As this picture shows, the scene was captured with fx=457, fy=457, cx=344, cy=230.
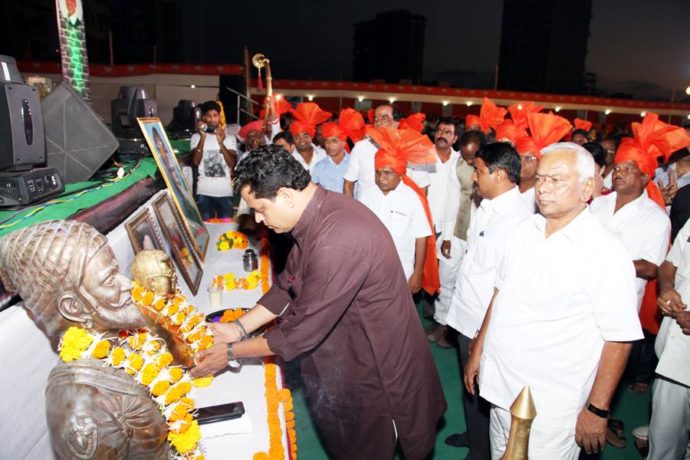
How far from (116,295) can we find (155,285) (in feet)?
3.01

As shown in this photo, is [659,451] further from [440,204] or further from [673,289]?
[440,204]

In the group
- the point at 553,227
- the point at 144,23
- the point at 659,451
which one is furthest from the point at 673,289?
the point at 144,23

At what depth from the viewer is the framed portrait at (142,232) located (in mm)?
2756

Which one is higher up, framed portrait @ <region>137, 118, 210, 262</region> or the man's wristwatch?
framed portrait @ <region>137, 118, 210, 262</region>

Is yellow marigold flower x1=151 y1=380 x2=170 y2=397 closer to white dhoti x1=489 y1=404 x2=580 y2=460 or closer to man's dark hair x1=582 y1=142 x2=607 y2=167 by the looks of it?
white dhoti x1=489 y1=404 x2=580 y2=460

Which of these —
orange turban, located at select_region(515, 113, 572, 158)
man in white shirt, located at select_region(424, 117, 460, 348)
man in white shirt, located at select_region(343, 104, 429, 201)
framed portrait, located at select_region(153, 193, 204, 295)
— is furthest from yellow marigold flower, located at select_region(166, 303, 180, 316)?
man in white shirt, located at select_region(424, 117, 460, 348)

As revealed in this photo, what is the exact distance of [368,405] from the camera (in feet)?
7.29

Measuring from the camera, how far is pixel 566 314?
209 centimetres

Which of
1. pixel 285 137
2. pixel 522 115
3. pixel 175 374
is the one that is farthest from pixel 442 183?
pixel 175 374

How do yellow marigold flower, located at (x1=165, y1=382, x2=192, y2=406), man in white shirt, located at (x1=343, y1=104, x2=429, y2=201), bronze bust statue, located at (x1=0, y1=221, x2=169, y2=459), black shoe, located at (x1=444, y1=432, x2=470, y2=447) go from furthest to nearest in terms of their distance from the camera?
man in white shirt, located at (x1=343, y1=104, x2=429, y2=201) < black shoe, located at (x1=444, y1=432, x2=470, y2=447) < yellow marigold flower, located at (x1=165, y1=382, x2=192, y2=406) < bronze bust statue, located at (x1=0, y1=221, x2=169, y2=459)

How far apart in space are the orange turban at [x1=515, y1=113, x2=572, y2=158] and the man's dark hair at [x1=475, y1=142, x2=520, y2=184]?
4.08ft

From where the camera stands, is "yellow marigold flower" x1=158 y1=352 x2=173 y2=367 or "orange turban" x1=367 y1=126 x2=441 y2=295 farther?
"orange turban" x1=367 y1=126 x2=441 y2=295

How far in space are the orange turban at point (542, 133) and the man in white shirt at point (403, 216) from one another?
3.86 ft

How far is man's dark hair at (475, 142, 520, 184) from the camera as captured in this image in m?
3.07
